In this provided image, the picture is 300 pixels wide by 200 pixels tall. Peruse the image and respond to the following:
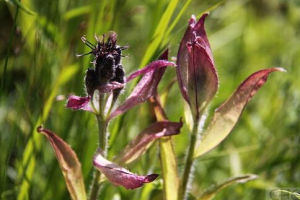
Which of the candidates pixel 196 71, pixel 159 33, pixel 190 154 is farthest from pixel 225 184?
pixel 159 33

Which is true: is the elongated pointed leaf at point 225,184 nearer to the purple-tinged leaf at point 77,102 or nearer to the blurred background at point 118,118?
the blurred background at point 118,118

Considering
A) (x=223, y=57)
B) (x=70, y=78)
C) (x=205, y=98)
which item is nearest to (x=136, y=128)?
(x=70, y=78)

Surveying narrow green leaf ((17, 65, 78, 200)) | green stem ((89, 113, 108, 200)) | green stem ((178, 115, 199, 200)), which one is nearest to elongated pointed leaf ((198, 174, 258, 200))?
green stem ((178, 115, 199, 200))

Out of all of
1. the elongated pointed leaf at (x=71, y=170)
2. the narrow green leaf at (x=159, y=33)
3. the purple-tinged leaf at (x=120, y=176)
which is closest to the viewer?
the purple-tinged leaf at (x=120, y=176)

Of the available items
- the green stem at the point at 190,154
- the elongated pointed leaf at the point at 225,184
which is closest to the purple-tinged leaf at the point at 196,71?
the green stem at the point at 190,154

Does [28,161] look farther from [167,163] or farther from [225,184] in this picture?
[225,184]

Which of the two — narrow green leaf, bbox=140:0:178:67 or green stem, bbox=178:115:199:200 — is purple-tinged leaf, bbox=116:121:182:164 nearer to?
green stem, bbox=178:115:199:200

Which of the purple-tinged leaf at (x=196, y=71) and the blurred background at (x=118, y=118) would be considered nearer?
the purple-tinged leaf at (x=196, y=71)
